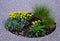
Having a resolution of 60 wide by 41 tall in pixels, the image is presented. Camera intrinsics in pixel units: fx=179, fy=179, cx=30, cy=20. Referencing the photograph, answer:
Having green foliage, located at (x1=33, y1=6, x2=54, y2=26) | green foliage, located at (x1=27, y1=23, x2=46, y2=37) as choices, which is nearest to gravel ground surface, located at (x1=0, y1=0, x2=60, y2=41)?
green foliage, located at (x1=27, y1=23, x2=46, y2=37)

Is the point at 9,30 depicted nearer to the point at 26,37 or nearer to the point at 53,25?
the point at 26,37

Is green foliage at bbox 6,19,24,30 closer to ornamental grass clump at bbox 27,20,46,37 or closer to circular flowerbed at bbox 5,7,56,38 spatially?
circular flowerbed at bbox 5,7,56,38

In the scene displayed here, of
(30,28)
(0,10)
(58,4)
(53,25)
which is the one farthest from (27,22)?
(58,4)

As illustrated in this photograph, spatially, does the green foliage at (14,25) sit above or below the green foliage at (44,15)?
below

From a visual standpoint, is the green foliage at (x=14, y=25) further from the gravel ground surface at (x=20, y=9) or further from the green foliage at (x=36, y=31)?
the green foliage at (x=36, y=31)

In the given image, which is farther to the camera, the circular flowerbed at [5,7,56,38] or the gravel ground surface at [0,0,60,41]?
the circular flowerbed at [5,7,56,38]

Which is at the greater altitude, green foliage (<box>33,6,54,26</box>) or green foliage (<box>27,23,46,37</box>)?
green foliage (<box>33,6,54,26</box>)

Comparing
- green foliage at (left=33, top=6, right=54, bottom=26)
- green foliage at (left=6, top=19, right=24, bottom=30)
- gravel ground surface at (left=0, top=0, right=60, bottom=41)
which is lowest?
gravel ground surface at (left=0, top=0, right=60, bottom=41)

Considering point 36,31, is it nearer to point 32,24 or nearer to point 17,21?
point 32,24

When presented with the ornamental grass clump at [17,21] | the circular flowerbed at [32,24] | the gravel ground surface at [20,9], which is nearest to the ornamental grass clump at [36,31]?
the circular flowerbed at [32,24]
